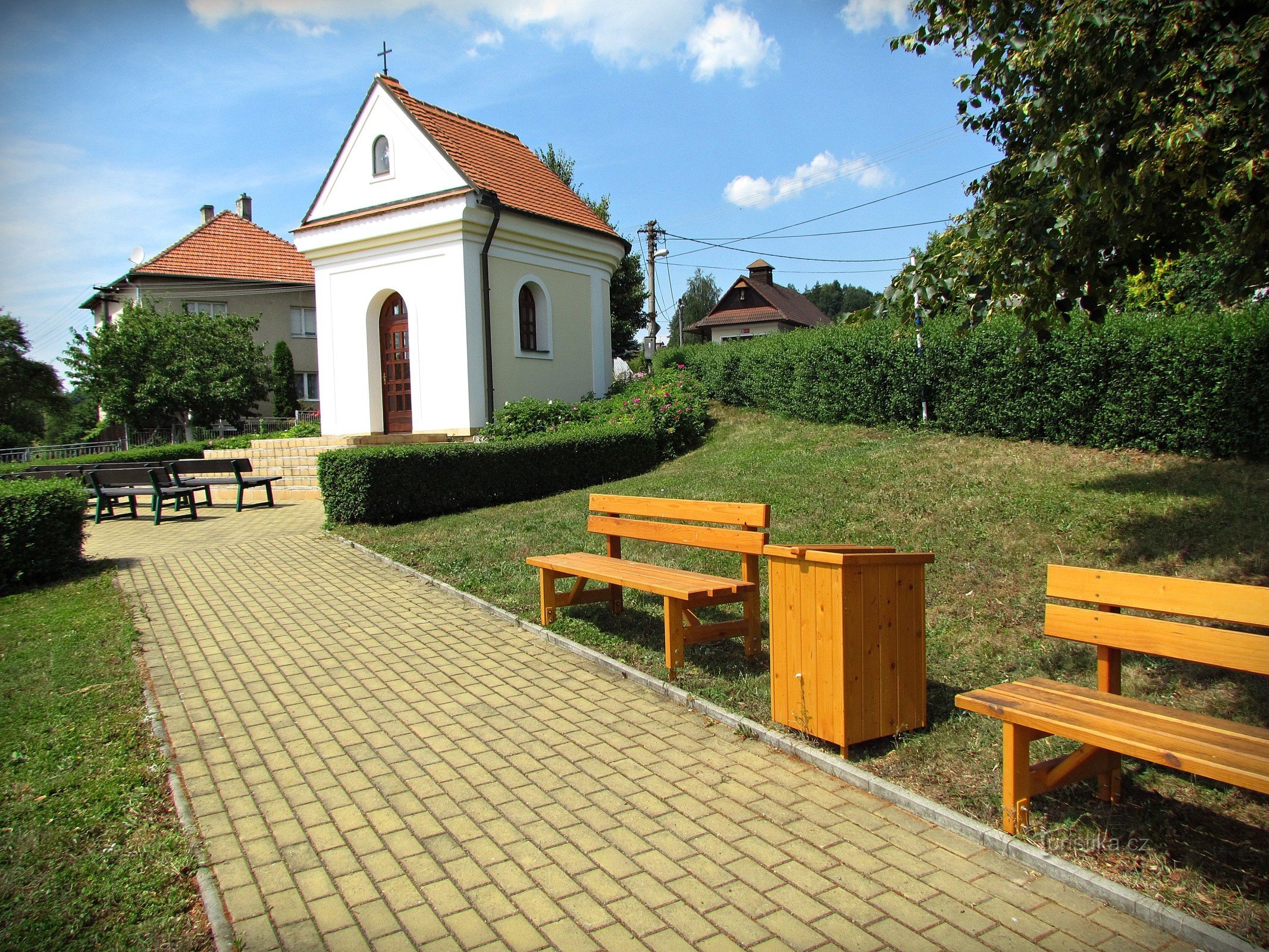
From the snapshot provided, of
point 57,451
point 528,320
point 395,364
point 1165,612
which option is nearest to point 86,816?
point 1165,612

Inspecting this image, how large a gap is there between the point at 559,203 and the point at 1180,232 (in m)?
15.1

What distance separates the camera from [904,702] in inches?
163

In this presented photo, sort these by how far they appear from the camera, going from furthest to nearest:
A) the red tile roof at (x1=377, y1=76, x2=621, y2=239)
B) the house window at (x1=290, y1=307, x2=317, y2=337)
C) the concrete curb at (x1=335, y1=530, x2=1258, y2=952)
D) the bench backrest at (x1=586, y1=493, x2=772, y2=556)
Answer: the house window at (x1=290, y1=307, x2=317, y2=337) → the red tile roof at (x1=377, y1=76, x2=621, y2=239) → the bench backrest at (x1=586, y1=493, x2=772, y2=556) → the concrete curb at (x1=335, y1=530, x2=1258, y2=952)

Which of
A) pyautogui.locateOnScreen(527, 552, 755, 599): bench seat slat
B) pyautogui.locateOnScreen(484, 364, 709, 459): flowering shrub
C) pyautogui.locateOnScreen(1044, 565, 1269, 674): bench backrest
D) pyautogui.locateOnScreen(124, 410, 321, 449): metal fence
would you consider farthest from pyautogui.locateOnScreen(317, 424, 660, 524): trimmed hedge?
pyautogui.locateOnScreen(124, 410, 321, 449): metal fence

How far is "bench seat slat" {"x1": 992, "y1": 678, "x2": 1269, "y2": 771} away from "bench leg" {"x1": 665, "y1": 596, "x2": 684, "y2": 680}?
82.2 inches

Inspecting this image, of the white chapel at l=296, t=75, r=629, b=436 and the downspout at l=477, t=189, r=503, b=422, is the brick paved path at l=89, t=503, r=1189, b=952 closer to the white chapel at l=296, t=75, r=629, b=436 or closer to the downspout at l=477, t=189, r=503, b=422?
the downspout at l=477, t=189, r=503, b=422

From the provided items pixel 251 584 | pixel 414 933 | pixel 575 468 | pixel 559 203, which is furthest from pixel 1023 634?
pixel 559 203

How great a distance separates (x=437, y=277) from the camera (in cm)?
1673

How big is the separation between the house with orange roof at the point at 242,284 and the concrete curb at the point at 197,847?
31219 millimetres

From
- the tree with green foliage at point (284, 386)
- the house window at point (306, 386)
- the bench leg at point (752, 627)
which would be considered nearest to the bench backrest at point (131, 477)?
the bench leg at point (752, 627)

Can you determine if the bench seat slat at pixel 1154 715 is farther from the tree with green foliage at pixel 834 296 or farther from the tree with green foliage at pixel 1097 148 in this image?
the tree with green foliage at pixel 834 296

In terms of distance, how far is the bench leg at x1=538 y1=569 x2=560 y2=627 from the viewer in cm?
648

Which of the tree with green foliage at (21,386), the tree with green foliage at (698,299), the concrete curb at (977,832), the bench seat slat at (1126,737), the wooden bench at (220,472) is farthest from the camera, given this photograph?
the tree with green foliage at (698,299)

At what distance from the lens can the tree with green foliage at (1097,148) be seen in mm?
4449
